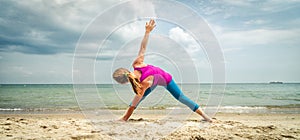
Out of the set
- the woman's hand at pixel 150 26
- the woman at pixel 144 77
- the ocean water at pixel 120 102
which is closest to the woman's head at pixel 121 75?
the woman at pixel 144 77

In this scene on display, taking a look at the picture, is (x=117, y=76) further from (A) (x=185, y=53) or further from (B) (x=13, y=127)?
(B) (x=13, y=127)

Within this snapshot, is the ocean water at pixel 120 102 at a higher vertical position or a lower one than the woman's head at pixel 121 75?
lower

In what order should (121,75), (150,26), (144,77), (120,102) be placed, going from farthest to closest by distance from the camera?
1. (120,102)
2. (150,26)
3. (144,77)
4. (121,75)

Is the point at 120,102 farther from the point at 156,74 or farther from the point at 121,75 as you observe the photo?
the point at 121,75

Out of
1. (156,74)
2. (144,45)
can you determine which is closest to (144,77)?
(156,74)

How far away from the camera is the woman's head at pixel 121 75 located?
4.86 meters

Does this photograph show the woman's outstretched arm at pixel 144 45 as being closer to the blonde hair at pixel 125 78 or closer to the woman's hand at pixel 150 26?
the woman's hand at pixel 150 26

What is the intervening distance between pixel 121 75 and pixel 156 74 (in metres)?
0.86

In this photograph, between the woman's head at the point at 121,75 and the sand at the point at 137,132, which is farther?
the woman's head at the point at 121,75

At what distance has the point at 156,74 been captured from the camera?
528 centimetres

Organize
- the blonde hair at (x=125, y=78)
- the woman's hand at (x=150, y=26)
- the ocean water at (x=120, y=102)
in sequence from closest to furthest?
the blonde hair at (x=125, y=78)
the woman's hand at (x=150, y=26)
the ocean water at (x=120, y=102)

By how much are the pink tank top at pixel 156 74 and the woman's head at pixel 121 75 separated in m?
0.38

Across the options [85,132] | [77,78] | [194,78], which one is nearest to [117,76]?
[77,78]

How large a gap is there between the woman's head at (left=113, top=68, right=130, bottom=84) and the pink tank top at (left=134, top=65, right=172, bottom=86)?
0.38 m
